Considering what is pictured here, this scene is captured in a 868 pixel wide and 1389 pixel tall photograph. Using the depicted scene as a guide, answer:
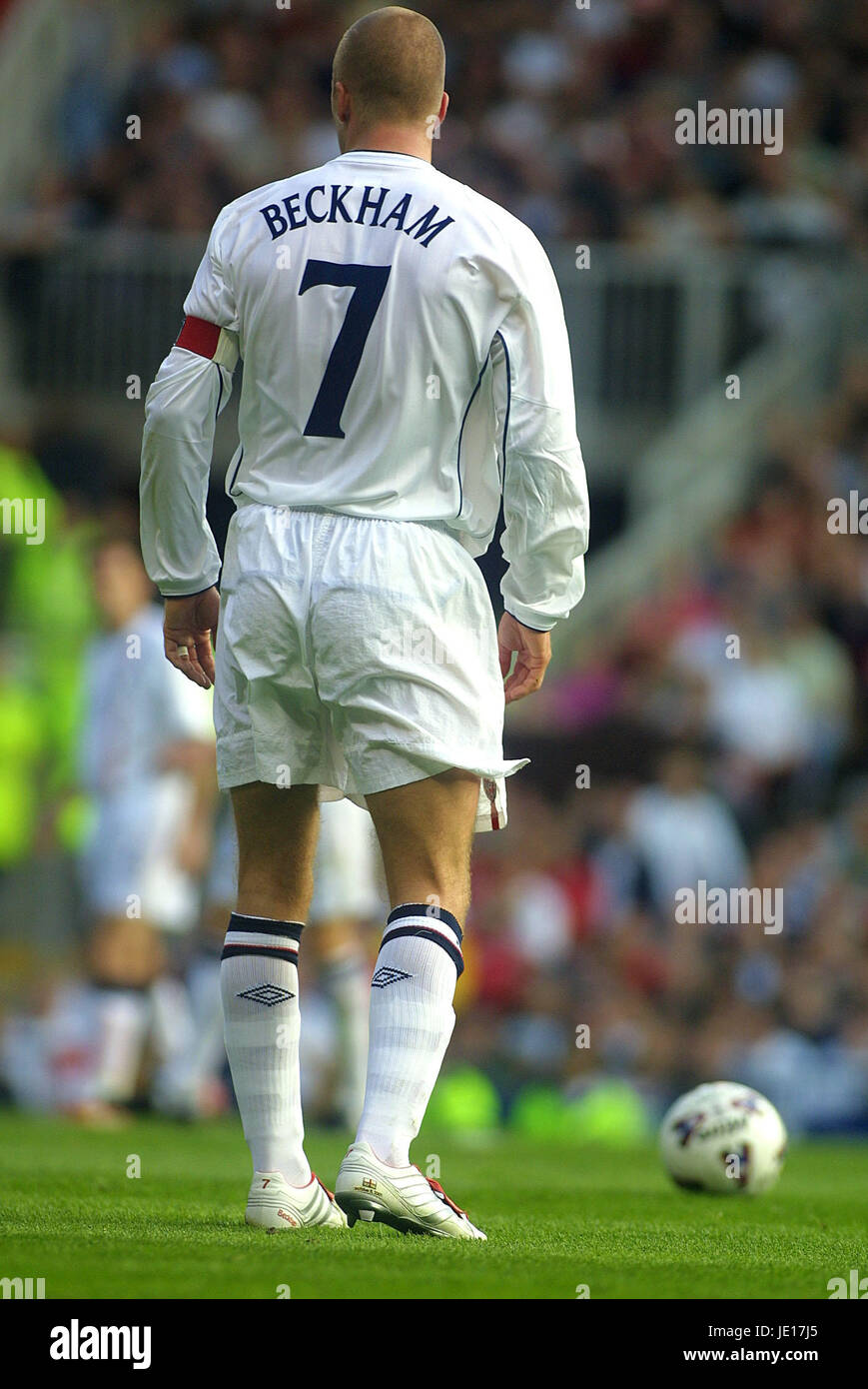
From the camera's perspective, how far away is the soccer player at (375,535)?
4.11 m

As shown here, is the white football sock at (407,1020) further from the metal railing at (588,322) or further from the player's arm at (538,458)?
the metal railing at (588,322)

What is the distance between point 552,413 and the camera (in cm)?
415

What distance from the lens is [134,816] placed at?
895cm

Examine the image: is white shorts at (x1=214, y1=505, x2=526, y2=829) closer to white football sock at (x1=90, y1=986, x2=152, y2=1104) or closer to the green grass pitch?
the green grass pitch

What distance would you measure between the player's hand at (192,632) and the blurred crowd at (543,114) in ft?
35.0

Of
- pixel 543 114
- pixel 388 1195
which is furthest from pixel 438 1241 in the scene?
pixel 543 114

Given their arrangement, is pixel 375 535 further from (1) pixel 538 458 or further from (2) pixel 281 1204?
(2) pixel 281 1204

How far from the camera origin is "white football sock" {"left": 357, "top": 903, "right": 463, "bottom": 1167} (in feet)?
13.3

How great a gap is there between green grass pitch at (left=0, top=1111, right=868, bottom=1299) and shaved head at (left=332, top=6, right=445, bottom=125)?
7.49 feet

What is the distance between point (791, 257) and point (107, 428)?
16.1ft

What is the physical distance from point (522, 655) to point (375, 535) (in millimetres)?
442

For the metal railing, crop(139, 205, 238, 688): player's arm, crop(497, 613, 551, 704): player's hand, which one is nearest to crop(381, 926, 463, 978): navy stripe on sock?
crop(497, 613, 551, 704): player's hand

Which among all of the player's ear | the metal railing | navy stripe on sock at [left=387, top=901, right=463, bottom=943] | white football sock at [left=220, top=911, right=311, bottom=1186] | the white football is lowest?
the white football

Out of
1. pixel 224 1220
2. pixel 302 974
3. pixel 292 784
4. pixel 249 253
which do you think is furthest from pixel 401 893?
pixel 302 974
